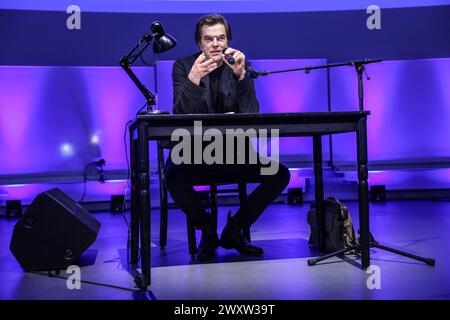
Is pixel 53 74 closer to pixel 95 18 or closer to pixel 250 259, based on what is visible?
pixel 95 18

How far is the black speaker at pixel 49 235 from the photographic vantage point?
2.24 metres

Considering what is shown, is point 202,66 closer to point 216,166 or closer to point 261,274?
point 216,166

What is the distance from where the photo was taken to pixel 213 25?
2545mm

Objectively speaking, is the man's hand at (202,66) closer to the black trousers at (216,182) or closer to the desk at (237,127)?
the desk at (237,127)

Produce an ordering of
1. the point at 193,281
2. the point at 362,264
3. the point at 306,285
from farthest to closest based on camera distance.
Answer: the point at 362,264
the point at 193,281
the point at 306,285

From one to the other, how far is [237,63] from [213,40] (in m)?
0.21

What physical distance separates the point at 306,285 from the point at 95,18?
16.1ft

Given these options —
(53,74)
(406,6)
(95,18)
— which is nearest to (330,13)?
(406,6)

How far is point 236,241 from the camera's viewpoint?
8.45 ft

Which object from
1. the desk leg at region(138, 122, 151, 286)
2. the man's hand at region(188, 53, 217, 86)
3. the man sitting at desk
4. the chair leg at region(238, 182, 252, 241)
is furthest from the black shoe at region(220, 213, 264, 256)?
the man's hand at region(188, 53, 217, 86)

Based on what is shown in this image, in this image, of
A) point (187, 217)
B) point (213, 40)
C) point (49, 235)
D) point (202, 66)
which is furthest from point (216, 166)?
point (49, 235)

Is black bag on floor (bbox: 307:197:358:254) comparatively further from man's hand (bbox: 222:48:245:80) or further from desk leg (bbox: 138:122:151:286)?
desk leg (bbox: 138:122:151:286)

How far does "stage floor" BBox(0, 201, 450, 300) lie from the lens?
179cm

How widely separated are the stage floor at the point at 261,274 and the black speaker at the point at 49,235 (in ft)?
0.26
